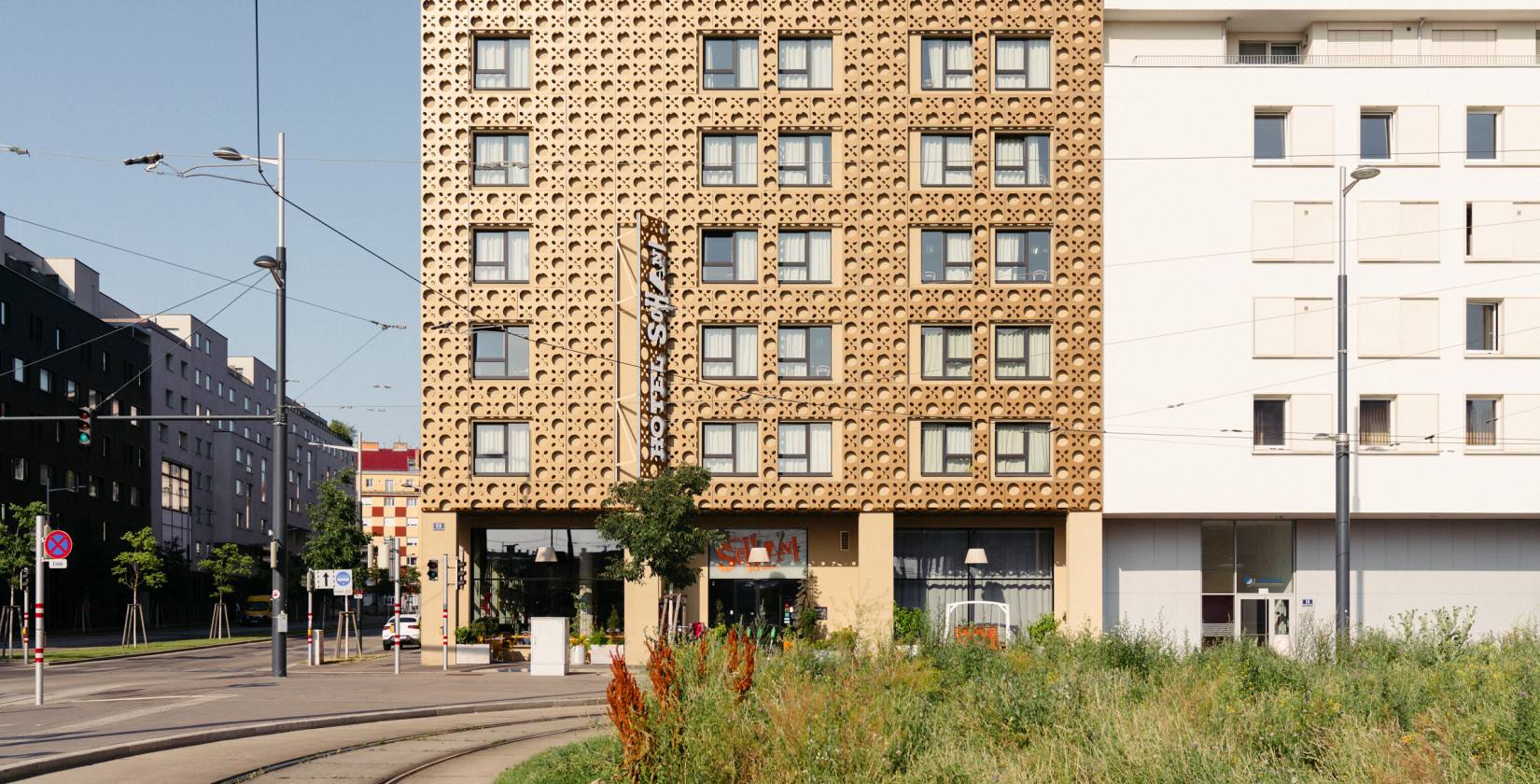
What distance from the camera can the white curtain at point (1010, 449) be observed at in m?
38.6

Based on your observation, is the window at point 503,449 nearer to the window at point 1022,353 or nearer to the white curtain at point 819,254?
the white curtain at point 819,254

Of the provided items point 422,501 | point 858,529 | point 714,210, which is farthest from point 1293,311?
point 422,501

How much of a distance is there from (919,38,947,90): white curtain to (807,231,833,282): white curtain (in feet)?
18.5

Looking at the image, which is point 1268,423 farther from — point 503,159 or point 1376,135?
point 503,159

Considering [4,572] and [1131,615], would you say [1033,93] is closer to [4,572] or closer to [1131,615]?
[1131,615]

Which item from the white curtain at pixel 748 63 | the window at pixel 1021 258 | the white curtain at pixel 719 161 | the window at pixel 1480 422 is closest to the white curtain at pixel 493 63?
the white curtain at pixel 719 161

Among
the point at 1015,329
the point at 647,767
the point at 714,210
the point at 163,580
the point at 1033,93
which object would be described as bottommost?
the point at 163,580

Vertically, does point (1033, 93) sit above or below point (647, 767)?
above

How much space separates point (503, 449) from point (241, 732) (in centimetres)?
2019

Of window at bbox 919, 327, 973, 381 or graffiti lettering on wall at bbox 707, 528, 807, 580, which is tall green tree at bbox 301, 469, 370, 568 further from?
window at bbox 919, 327, 973, 381

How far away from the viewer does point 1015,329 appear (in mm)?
38844

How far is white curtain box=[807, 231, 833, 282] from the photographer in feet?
128

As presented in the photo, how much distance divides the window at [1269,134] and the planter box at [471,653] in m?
27.8

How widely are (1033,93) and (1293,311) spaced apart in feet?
33.8
